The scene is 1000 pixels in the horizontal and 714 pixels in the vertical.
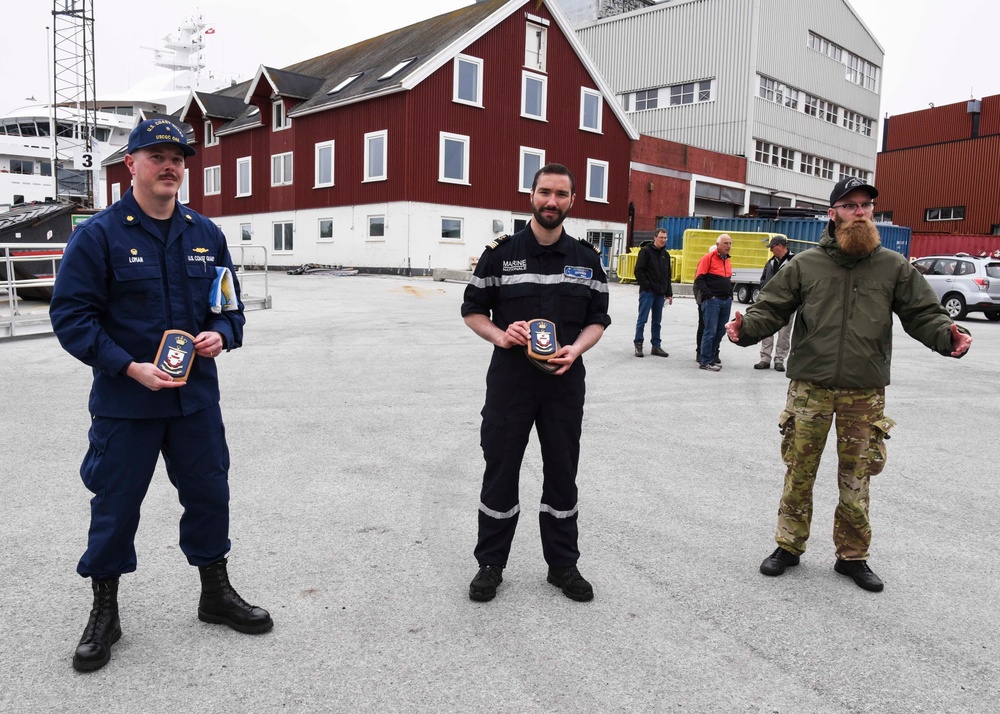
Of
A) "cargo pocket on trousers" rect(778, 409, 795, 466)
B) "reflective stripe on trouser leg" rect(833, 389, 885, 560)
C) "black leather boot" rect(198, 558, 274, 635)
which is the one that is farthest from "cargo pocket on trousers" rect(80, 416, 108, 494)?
"reflective stripe on trouser leg" rect(833, 389, 885, 560)

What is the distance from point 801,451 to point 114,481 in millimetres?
3267

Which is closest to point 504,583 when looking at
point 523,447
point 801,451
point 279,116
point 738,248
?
point 523,447

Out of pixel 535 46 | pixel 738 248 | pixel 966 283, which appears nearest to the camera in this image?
pixel 966 283

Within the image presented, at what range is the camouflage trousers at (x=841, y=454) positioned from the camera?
411 centimetres

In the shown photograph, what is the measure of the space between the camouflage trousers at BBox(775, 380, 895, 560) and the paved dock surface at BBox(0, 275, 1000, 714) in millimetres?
256

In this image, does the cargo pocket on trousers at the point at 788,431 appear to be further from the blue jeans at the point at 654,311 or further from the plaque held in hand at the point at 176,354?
the blue jeans at the point at 654,311

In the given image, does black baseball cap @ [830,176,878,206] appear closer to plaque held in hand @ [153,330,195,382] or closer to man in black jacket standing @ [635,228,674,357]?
plaque held in hand @ [153,330,195,382]

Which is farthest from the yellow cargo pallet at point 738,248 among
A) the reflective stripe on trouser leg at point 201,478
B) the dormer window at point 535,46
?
the reflective stripe on trouser leg at point 201,478

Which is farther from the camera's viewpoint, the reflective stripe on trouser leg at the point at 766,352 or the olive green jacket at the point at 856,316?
the reflective stripe on trouser leg at the point at 766,352

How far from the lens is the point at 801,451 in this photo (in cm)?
420

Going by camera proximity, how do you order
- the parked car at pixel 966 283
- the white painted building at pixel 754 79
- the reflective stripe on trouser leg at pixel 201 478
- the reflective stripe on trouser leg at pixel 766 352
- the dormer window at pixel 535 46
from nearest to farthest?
the reflective stripe on trouser leg at pixel 201 478
the reflective stripe on trouser leg at pixel 766 352
the parked car at pixel 966 283
the dormer window at pixel 535 46
the white painted building at pixel 754 79

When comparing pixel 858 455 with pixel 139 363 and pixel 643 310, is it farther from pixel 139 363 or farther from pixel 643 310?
pixel 643 310

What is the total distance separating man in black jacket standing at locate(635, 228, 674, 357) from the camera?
12016mm

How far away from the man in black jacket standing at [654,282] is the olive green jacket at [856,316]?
773cm
